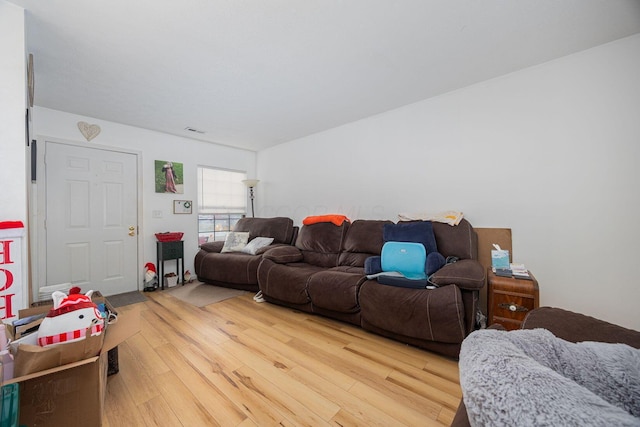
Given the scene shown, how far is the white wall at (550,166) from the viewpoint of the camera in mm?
1930

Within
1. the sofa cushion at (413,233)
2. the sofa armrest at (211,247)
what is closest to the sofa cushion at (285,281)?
the sofa cushion at (413,233)

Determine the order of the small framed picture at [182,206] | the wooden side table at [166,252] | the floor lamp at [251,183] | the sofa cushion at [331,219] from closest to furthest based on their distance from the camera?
the sofa cushion at [331,219] → the wooden side table at [166,252] → the small framed picture at [182,206] → the floor lamp at [251,183]

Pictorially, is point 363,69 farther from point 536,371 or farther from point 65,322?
point 65,322

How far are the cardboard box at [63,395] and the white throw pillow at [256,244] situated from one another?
8.32 feet

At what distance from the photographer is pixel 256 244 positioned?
3.86 meters

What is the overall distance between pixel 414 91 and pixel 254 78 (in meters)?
1.75

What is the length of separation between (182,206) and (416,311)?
3.96 m

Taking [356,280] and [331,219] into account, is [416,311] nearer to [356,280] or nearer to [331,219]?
[356,280]

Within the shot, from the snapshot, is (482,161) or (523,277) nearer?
(523,277)

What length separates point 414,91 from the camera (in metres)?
2.74

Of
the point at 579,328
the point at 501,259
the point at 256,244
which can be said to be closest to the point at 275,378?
the point at 579,328

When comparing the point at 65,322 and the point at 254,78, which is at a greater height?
the point at 254,78

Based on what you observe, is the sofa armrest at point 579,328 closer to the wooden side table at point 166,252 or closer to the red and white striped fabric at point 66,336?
the red and white striped fabric at point 66,336

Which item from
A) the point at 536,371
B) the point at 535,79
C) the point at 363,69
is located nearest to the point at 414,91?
the point at 363,69
